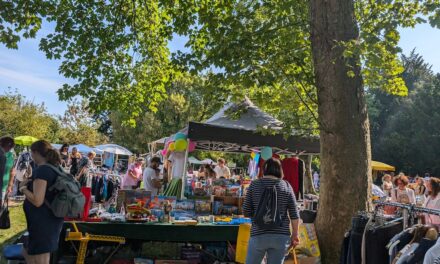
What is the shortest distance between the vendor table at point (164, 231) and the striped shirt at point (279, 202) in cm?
162

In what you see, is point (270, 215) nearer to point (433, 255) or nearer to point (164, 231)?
point (433, 255)

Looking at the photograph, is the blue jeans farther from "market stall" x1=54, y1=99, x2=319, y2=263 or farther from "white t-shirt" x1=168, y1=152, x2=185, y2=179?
"white t-shirt" x1=168, y1=152, x2=185, y2=179

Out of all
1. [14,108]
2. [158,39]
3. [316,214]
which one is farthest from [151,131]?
[316,214]

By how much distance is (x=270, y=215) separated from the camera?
4.10 m

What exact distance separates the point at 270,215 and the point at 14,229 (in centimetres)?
644

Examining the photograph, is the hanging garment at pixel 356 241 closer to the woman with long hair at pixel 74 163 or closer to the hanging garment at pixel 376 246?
the hanging garment at pixel 376 246

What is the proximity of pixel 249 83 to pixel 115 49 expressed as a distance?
468cm

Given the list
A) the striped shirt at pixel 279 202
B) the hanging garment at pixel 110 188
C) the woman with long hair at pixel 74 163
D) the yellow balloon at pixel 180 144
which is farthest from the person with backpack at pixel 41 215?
the woman with long hair at pixel 74 163

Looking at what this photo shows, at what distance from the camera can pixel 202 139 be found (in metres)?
7.61

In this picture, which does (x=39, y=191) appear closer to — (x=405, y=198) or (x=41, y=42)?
(x=41, y=42)

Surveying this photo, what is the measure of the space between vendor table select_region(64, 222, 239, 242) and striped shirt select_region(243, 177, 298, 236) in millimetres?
1622

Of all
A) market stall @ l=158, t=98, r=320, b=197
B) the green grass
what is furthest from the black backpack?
the green grass

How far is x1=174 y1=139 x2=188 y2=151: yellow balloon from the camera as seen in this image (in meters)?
8.22

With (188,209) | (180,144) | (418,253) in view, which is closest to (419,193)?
(180,144)
